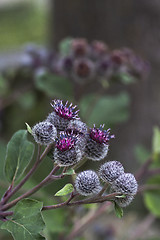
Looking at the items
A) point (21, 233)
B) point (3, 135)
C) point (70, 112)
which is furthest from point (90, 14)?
point (21, 233)

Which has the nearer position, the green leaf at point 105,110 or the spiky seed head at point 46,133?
the spiky seed head at point 46,133

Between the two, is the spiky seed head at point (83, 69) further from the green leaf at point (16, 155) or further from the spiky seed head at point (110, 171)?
the spiky seed head at point (110, 171)

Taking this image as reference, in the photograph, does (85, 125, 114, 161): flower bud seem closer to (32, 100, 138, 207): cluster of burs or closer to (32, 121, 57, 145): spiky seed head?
(32, 100, 138, 207): cluster of burs

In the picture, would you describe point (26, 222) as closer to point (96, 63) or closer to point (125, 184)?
point (125, 184)

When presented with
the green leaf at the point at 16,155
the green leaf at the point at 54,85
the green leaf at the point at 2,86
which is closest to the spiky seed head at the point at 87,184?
the green leaf at the point at 16,155

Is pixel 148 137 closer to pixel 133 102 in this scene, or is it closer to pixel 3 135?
pixel 133 102

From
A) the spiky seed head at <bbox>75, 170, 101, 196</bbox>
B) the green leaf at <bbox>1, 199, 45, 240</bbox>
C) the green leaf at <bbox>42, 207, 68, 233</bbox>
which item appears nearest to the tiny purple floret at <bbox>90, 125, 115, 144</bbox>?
the spiky seed head at <bbox>75, 170, 101, 196</bbox>
